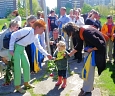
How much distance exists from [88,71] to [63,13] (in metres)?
4.58

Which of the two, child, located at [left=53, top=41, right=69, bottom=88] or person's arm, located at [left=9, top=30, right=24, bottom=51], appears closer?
person's arm, located at [left=9, top=30, right=24, bottom=51]

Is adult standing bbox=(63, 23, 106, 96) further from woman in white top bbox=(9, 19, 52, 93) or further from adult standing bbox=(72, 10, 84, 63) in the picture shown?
adult standing bbox=(72, 10, 84, 63)

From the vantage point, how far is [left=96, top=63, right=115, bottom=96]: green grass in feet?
17.1

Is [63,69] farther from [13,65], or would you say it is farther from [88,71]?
[13,65]

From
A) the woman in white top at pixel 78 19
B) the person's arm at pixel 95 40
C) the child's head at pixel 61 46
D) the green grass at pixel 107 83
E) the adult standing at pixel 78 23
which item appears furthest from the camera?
the woman in white top at pixel 78 19

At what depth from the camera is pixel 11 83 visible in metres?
5.99

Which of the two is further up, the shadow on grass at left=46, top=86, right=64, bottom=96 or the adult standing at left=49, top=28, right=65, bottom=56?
the adult standing at left=49, top=28, right=65, bottom=56

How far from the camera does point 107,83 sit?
5.79 m

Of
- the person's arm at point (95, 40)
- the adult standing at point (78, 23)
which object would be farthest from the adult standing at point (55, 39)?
→ the person's arm at point (95, 40)

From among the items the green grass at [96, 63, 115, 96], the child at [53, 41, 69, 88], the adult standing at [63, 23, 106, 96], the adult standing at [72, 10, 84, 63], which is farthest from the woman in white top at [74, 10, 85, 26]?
the adult standing at [63, 23, 106, 96]

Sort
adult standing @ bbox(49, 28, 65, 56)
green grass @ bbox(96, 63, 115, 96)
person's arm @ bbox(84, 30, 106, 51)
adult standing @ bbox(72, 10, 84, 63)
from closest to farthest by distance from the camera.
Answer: person's arm @ bbox(84, 30, 106, 51)
green grass @ bbox(96, 63, 115, 96)
adult standing @ bbox(49, 28, 65, 56)
adult standing @ bbox(72, 10, 84, 63)

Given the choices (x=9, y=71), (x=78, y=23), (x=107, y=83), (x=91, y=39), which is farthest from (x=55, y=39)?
(x=91, y=39)

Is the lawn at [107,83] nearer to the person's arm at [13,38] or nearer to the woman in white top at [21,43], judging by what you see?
the woman in white top at [21,43]

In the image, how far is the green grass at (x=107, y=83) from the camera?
17.1 feet
